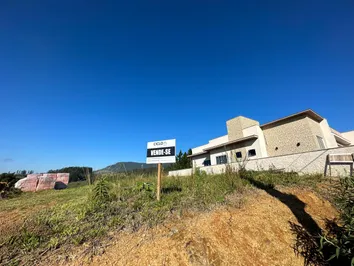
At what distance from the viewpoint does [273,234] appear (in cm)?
244

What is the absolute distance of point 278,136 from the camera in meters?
13.4

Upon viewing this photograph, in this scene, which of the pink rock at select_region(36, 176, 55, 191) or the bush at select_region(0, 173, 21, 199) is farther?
the pink rock at select_region(36, 176, 55, 191)

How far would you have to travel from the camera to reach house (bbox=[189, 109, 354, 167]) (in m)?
11.9

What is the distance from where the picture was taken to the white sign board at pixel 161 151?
362 centimetres

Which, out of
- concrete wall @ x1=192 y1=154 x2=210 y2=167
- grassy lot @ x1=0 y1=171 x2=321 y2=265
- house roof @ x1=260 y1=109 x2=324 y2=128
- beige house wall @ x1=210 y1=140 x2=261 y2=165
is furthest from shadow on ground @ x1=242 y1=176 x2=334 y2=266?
concrete wall @ x1=192 y1=154 x2=210 y2=167

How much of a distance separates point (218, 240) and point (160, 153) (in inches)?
83.1

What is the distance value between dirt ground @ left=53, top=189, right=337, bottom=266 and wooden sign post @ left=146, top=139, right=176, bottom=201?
1282mm

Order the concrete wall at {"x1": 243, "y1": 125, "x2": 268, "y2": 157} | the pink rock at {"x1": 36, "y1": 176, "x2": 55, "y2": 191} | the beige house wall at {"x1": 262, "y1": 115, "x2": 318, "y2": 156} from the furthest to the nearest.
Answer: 1. the concrete wall at {"x1": 243, "y1": 125, "x2": 268, "y2": 157}
2. the beige house wall at {"x1": 262, "y1": 115, "x2": 318, "y2": 156}
3. the pink rock at {"x1": 36, "y1": 176, "x2": 55, "y2": 191}

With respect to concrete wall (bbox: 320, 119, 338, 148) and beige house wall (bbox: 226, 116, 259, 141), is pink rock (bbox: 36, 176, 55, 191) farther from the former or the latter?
concrete wall (bbox: 320, 119, 338, 148)

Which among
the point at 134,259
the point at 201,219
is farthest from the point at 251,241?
the point at 134,259

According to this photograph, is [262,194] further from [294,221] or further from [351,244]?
[351,244]

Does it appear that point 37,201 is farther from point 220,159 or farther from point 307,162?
point 220,159

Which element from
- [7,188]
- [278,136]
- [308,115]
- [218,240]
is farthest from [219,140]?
[7,188]

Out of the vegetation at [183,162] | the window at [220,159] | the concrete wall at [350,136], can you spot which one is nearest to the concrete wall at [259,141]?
the window at [220,159]
